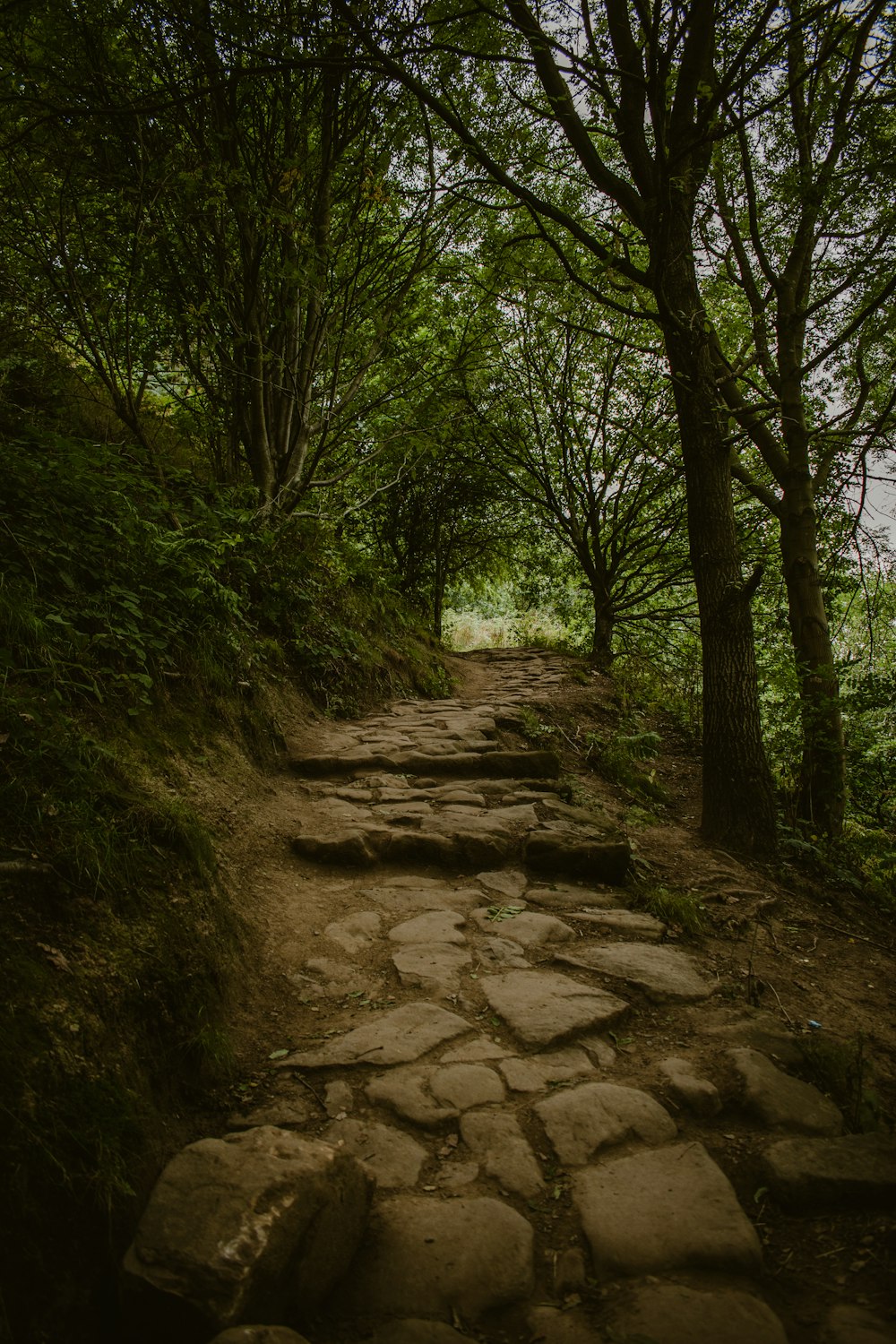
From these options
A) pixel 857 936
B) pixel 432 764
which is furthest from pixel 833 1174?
pixel 432 764

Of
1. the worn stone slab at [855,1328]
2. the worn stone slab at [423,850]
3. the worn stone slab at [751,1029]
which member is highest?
the worn stone slab at [423,850]

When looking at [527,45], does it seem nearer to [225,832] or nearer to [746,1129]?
[225,832]

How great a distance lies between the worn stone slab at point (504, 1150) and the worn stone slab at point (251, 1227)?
32 centimetres

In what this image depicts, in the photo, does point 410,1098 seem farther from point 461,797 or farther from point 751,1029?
point 461,797

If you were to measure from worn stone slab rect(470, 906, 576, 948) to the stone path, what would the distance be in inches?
0.5

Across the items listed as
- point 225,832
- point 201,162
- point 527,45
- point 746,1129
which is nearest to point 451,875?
point 225,832

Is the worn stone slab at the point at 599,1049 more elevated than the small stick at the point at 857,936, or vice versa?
the worn stone slab at the point at 599,1049

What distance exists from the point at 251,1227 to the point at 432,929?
165 centimetres

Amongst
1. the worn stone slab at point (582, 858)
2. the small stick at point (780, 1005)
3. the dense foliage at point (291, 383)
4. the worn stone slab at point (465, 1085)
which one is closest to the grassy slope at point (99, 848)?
the dense foliage at point (291, 383)

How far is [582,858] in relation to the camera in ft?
11.4

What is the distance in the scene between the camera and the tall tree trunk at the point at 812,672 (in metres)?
5.31

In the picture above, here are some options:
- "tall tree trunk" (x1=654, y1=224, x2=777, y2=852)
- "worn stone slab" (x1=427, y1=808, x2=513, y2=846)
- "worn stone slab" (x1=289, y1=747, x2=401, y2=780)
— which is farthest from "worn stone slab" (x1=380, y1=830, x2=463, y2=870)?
"tall tree trunk" (x1=654, y1=224, x2=777, y2=852)

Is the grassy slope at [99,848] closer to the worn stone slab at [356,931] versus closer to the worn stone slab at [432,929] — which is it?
the worn stone slab at [356,931]

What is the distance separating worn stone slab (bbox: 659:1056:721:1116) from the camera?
1.82 metres
